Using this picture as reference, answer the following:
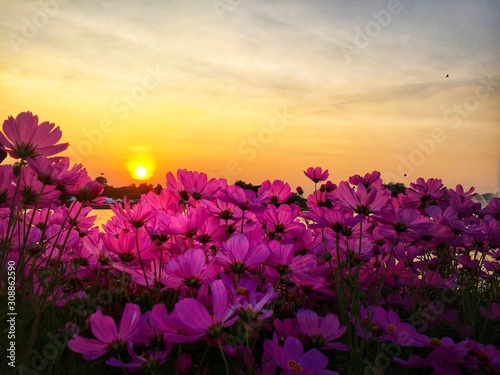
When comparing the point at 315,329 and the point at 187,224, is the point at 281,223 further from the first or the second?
the point at 315,329

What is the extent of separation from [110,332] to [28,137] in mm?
479

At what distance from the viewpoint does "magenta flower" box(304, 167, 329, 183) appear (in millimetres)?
2939

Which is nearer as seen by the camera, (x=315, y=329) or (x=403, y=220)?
(x=315, y=329)

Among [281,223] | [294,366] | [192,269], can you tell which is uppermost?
[281,223]

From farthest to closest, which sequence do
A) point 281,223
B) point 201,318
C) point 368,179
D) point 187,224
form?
point 368,179 → point 281,223 → point 187,224 → point 201,318

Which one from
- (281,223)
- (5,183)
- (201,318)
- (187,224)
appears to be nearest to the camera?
(201,318)

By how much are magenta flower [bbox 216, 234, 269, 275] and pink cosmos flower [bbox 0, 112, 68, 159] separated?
45 cm

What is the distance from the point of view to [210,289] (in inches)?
59.0

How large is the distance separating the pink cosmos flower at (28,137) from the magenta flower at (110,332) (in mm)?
412

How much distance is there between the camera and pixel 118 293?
1.79 meters

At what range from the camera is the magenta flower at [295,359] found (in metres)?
0.98

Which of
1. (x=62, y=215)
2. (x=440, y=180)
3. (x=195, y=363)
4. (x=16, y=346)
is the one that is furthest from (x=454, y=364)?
(x=62, y=215)

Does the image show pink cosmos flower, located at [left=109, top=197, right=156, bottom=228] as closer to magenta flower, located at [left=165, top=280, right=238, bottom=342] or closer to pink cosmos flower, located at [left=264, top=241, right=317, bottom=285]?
pink cosmos flower, located at [left=264, top=241, right=317, bottom=285]

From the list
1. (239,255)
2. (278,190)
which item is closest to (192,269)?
(239,255)
